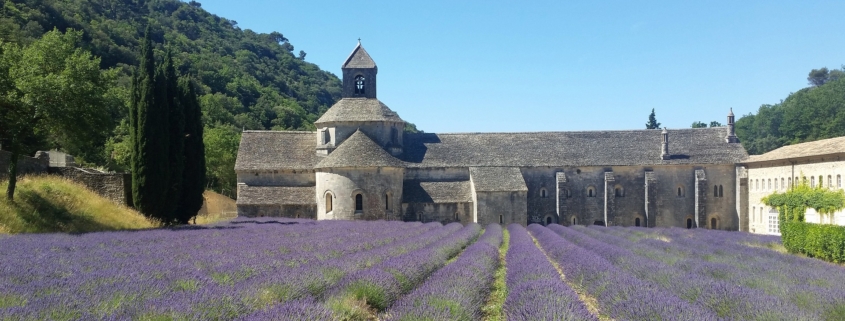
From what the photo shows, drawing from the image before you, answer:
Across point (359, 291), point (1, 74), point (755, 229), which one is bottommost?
point (755, 229)

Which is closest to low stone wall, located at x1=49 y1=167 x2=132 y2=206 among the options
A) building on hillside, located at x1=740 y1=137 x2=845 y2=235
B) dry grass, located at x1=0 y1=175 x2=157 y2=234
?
dry grass, located at x1=0 y1=175 x2=157 y2=234

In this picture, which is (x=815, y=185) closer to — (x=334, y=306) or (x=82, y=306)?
(x=334, y=306)

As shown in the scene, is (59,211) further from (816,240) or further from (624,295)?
(816,240)

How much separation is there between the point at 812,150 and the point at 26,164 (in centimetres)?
3738

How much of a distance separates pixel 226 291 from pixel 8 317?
9.23 feet

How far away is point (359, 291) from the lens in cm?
1009

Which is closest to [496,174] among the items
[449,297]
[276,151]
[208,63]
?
[276,151]

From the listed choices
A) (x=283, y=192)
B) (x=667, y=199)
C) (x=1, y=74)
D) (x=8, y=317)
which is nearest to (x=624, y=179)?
(x=667, y=199)

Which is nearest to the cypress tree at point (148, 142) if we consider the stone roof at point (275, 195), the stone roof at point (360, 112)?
the stone roof at point (275, 195)

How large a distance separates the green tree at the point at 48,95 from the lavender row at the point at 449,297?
51.5ft

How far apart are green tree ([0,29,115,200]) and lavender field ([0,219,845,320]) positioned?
653 cm

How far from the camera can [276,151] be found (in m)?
42.5

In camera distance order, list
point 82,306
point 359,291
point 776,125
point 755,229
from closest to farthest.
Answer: point 82,306
point 359,291
point 755,229
point 776,125

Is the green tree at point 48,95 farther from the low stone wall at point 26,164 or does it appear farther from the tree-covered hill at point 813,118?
the tree-covered hill at point 813,118
